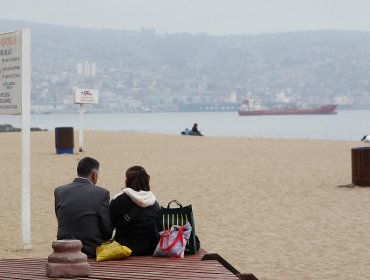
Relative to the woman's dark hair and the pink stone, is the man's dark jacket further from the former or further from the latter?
the pink stone

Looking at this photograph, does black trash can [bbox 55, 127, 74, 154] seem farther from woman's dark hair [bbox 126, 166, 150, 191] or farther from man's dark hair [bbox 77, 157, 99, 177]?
woman's dark hair [bbox 126, 166, 150, 191]

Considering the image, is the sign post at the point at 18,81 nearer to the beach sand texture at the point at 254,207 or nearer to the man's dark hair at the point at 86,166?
the beach sand texture at the point at 254,207

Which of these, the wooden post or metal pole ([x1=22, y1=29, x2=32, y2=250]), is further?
the wooden post

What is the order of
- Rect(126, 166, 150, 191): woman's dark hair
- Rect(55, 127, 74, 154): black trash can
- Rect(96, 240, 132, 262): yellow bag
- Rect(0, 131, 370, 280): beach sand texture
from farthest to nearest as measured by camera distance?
Rect(55, 127, 74, 154): black trash can < Rect(0, 131, 370, 280): beach sand texture < Rect(126, 166, 150, 191): woman's dark hair < Rect(96, 240, 132, 262): yellow bag

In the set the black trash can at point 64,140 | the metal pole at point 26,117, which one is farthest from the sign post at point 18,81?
the black trash can at point 64,140

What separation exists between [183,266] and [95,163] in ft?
4.03

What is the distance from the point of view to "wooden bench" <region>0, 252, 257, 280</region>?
5.30 m

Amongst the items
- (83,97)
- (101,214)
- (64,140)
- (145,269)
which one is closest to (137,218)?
(101,214)

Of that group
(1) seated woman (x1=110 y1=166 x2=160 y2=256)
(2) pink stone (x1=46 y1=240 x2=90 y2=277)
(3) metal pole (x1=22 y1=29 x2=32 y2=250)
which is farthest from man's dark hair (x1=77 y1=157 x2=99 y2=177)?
(3) metal pole (x1=22 y1=29 x2=32 y2=250)

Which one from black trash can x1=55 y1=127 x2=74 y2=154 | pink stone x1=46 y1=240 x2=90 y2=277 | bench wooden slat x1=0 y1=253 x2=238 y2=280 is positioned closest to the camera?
pink stone x1=46 y1=240 x2=90 y2=277

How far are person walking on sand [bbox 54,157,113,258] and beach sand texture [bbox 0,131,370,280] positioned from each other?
5.59 ft

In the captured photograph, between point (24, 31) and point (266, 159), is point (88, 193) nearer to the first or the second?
point (24, 31)

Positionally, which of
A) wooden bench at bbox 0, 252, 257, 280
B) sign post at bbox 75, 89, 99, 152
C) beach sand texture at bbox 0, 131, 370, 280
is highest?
sign post at bbox 75, 89, 99, 152

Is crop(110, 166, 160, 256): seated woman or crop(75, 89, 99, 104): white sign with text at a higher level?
crop(75, 89, 99, 104): white sign with text
